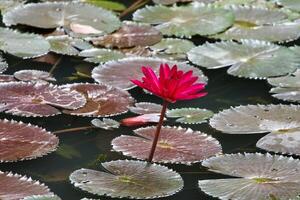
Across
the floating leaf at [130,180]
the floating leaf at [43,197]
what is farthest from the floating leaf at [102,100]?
the floating leaf at [43,197]

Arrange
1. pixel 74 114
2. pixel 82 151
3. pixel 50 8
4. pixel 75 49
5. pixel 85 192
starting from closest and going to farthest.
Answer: pixel 85 192, pixel 82 151, pixel 74 114, pixel 75 49, pixel 50 8

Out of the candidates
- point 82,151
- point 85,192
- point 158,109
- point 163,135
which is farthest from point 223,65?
point 85,192

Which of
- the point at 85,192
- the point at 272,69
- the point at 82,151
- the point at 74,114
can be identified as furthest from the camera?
the point at 272,69

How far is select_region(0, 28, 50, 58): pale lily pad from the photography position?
2348 millimetres

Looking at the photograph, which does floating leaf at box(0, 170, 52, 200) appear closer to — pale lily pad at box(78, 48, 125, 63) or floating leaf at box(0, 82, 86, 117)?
floating leaf at box(0, 82, 86, 117)

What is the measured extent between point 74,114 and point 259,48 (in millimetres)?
760

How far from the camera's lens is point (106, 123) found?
1884mm

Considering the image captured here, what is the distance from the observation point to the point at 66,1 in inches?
113

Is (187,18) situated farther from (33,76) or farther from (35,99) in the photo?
(35,99)

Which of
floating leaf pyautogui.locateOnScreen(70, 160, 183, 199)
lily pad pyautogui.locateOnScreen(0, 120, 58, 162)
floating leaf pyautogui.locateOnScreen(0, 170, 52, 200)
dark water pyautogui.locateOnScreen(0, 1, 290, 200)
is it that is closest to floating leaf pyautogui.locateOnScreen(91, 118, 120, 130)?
dark water pyautogui.locateOnScreen(0, 1, 290, 200)

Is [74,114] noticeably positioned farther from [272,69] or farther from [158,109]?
[272,69]

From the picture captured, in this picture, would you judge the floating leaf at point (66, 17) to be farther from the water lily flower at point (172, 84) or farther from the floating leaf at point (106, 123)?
the water lily flower at point (172, 84)

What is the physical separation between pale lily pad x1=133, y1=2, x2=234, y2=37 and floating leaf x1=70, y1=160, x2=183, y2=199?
1.02 meters

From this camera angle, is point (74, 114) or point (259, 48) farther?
point (259, 48)
